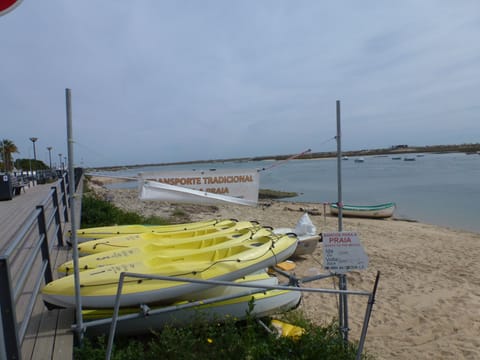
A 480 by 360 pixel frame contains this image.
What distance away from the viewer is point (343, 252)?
3.52 metres

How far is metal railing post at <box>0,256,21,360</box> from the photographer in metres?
1.90

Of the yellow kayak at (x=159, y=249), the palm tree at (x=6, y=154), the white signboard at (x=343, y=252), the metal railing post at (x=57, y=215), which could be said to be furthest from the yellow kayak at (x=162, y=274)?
the palm tree at (x=6, y=154)

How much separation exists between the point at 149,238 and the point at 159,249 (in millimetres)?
860

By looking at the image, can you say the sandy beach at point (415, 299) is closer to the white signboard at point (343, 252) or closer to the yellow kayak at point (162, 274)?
the white signboard at point (343, 252)

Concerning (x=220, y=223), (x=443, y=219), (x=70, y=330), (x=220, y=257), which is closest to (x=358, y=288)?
(x=220, y=223)

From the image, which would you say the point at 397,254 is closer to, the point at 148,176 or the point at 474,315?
the point at 474,315

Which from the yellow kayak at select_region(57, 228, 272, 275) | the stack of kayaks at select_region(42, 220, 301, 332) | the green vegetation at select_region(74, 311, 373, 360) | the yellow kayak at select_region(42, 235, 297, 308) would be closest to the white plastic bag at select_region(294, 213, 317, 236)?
the yellow kayak at select_region(57, 228, 272, 275)

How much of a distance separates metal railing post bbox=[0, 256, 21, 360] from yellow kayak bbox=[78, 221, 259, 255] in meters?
2.80

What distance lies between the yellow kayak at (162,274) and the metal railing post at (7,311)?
1.12 m

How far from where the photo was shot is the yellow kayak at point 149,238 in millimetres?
5020

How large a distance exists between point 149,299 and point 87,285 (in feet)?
2.01

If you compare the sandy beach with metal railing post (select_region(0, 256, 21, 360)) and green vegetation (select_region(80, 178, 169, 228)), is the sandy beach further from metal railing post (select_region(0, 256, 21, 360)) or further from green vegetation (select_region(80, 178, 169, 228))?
green vegetation (select_region(80, 178, 169, 228))

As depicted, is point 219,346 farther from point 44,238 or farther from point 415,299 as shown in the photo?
point 415,299

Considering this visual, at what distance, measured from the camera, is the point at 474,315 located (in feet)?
16.6
